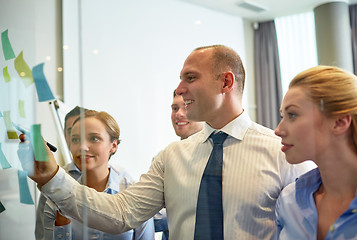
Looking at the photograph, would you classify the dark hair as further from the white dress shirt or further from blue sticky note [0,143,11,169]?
blue sticky note [0,143,11,169]

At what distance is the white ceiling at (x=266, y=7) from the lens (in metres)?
1.04

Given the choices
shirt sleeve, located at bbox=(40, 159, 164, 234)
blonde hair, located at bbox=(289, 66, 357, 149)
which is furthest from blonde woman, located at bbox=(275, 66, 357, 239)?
shirt sleeve, located at bbox=(40, 159, 164, 234)

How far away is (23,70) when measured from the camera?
1.36 m

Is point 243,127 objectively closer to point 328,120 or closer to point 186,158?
point 186,158

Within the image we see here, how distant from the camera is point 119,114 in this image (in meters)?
1.28

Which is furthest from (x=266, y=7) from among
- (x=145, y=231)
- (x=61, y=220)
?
(x=61, y=220)

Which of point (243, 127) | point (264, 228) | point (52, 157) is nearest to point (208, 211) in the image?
point (264, 228)

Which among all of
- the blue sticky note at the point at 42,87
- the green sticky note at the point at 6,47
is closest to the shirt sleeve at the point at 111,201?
the blue sticky note at the point at 42,87

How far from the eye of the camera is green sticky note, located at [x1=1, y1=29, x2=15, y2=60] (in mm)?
1408

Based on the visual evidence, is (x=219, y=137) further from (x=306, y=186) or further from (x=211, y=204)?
(x=306, y=186)

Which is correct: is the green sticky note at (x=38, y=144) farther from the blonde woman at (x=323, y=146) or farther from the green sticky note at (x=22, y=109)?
the blonde woman at (x=323, y=146)

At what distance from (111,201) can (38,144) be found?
1.06 ft

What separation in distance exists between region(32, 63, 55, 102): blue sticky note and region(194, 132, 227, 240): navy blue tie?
2.02ft

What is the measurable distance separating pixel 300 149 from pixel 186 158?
0.44m
